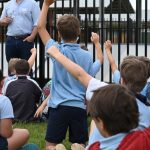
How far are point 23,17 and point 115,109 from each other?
5714 millimetres

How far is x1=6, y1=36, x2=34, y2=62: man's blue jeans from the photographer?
27.0 feet

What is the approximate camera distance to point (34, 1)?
8500 millimetres

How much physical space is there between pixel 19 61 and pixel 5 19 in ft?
4.56

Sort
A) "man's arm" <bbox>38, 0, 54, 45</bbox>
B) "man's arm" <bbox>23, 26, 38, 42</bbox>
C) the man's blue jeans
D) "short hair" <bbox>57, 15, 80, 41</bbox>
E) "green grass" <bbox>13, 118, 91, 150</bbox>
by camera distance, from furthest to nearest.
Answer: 1. the man's blue jeans
2. "man's arm" <bbox>23, 26, 38, 42</bbox>
3. "green grass" <bbox>13, 118, 91, 150</bbox>
4. "short hair" <bbox>57, 15, 80, 41</bbox>
5. "man's arm" <bbox>38, 0, 54, 45</bbox>

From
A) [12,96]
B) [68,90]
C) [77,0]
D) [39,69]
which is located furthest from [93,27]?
[68,90]

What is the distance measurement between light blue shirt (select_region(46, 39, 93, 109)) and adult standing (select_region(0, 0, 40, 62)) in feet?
11.0

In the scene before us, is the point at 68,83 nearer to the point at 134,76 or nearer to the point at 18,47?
the point at 134,76

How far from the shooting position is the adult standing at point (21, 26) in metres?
8.26

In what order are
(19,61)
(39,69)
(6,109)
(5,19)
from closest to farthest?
1. (6,109)
2. (19,61)
3. (5,19)
4. (39,69)

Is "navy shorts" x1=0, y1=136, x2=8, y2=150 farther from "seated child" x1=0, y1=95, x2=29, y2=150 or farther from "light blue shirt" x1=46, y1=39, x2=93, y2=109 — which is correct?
"light blue shirt" x1=46, y1=39, x2=93, y2=109

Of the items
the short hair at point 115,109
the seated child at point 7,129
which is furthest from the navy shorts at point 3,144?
the short hair at point 115,109

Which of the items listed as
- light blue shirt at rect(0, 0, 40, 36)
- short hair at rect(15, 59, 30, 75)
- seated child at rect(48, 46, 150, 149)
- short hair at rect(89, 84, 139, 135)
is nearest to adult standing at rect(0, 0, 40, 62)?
light blue shirt at rect(0, 0, 40, 36)

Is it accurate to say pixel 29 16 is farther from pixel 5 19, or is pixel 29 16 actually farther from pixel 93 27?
pixel 93 27

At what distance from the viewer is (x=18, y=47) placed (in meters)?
8.26
